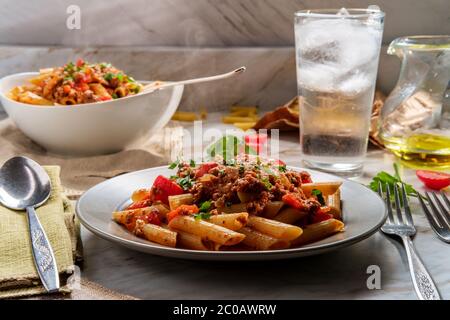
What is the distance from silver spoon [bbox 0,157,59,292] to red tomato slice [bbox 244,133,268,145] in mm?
680

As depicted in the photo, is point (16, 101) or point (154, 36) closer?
point (16, 101)

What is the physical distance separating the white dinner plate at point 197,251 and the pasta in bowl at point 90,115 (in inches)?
13.0

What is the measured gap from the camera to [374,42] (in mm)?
1591

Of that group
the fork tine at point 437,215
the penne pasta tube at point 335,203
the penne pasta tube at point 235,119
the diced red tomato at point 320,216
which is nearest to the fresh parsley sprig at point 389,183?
the fork tine at point 437,215

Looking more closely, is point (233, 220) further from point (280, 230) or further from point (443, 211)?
point (443, 211)

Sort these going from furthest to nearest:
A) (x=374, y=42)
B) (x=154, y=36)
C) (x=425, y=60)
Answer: (x=154, y=36) → (x=425, y=60) → (x=374, y=42)

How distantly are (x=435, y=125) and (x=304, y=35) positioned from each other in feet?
1.40

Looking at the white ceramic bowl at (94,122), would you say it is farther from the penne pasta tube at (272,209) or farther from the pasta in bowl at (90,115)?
the penne pasta tube at (272,209)

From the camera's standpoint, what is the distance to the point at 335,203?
1252mm

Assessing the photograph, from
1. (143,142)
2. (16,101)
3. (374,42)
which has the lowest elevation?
(143,142)

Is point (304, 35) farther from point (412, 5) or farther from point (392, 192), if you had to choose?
point (412, 5)

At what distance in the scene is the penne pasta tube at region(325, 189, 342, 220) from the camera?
1.22 meters

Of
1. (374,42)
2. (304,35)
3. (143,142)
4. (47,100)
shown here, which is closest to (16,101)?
(47,100)

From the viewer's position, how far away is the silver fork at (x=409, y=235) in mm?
991
